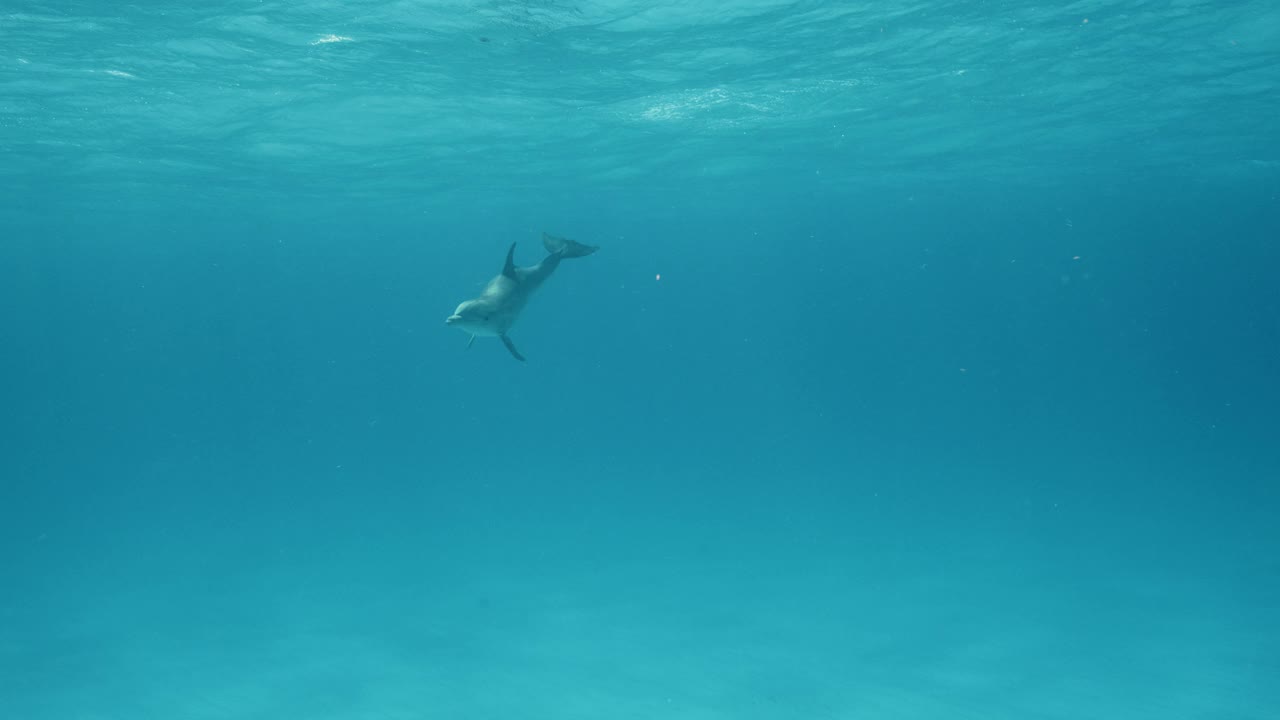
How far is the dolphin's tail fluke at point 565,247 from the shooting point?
321 inches

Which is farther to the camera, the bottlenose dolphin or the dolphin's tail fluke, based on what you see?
the dolphin's tail fluke

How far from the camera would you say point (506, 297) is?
7582mm

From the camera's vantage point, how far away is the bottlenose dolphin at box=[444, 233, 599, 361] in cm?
715

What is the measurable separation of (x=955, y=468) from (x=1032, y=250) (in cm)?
6013

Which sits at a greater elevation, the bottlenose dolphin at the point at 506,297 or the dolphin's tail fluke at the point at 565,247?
the dolphin's tail fluke at the point at 565,247

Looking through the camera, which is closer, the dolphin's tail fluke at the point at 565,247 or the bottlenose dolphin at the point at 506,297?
the bottlenose dolphin at the point at 506,297

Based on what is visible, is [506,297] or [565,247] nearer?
[506,297]

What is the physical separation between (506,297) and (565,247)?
1.08 metres

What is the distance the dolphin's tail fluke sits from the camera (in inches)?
321

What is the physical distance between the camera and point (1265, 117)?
24.5 metres

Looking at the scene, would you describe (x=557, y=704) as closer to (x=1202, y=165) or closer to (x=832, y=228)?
(x=1202, y=165)

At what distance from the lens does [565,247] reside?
836 cm

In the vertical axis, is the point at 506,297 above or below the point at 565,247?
below

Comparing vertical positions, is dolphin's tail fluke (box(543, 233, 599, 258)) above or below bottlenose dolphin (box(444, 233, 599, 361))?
above
